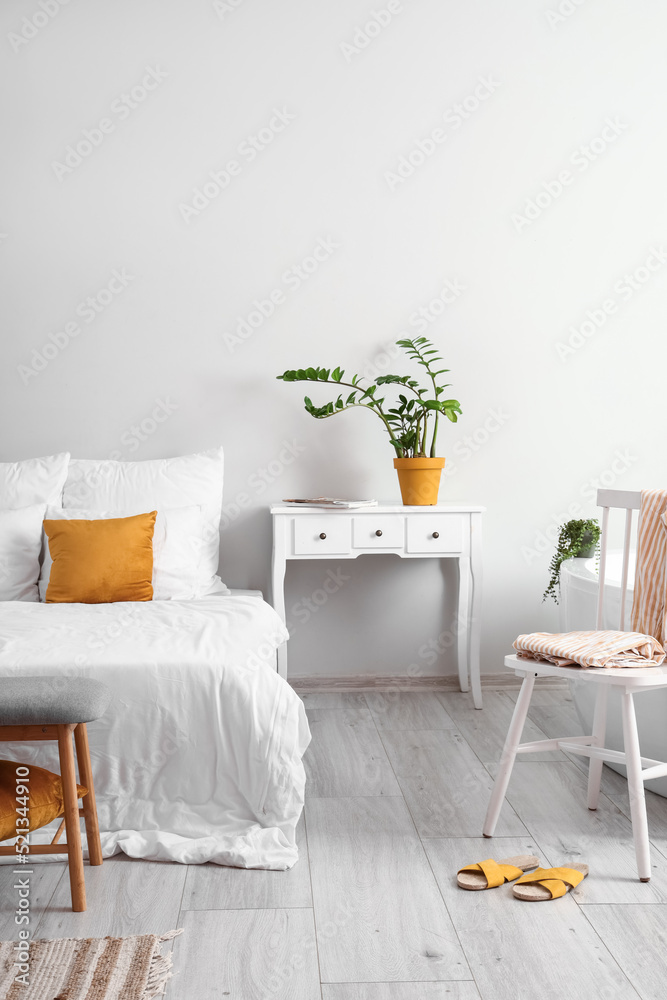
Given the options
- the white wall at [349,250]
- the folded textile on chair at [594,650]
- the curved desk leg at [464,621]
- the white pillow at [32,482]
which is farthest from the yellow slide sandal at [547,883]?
the white pillow at [32,482]

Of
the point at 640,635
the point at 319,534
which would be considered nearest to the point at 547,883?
the point at 640,635

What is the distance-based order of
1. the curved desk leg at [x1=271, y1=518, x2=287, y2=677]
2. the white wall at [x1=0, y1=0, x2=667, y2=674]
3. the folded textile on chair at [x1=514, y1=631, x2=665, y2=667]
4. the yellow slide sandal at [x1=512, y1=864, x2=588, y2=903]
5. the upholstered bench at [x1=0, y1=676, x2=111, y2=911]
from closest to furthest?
the upholstered bench at [x1=0, y1=676, x2=111, y2=911] → the yellow slide sandal at [x1=512, y1=864, x2=588, y2=903] → the folded textile on chair at [x1=514, y1=631, x2=665, y2=667] → the curved desk leg at [x1=271, y1=518, x2=287, y2=677] → the white wall at [x1=0, y1=0, x2=667, y2=674]

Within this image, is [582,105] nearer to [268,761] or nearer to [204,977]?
[268,761]

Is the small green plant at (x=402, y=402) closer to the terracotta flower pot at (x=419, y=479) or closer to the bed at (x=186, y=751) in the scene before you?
the terracotta flower pot at (x=419, y=479)

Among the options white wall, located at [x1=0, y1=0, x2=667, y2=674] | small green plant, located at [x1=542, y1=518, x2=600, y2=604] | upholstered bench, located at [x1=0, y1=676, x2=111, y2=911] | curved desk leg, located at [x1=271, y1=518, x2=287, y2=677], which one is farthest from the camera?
white wall, located at [x1=0, y1=0, x2=667, y2=674]

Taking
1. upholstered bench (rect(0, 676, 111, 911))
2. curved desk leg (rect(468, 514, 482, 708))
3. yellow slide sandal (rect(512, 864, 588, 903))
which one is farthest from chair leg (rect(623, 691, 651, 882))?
curved desk leg (rect(468, 514, 482, 708))

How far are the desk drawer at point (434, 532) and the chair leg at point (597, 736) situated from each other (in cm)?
104

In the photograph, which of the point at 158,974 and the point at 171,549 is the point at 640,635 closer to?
the point at 158,974

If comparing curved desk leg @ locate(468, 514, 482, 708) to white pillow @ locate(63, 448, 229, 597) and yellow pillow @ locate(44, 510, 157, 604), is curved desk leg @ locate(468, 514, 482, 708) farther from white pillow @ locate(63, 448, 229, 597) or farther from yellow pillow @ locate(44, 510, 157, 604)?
yellow pillow @ locate(44, 510, 157, 604)

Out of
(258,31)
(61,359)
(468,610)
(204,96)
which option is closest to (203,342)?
(61,359)

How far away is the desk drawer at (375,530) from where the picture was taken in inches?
124

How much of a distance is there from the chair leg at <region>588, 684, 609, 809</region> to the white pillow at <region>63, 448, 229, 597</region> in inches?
56.7

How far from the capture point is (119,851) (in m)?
2.03

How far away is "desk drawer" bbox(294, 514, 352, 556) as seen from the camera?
10.3ft
